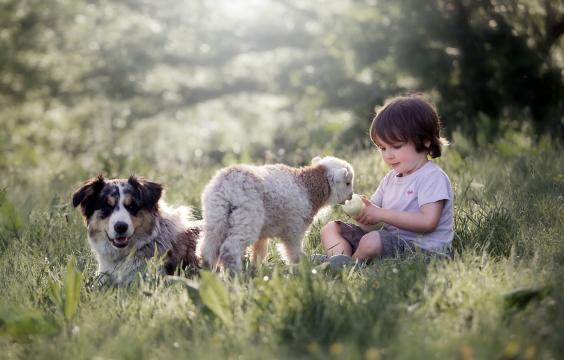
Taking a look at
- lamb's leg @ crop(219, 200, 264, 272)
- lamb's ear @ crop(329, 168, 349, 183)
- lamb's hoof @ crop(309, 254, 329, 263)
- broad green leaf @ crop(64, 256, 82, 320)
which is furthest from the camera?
lamb's ear @ crop(329, 168, 349, 183)

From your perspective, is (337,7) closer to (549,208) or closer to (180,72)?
(549,208)

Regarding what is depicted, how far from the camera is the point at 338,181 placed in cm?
518

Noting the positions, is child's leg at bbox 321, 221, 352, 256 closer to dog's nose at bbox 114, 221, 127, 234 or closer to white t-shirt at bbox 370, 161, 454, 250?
white t-shirt at bbox 370, 161, 454, 250

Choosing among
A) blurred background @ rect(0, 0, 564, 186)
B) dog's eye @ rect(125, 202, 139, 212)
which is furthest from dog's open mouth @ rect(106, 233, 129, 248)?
blurred background @ rect(0, 0, 564, 186)

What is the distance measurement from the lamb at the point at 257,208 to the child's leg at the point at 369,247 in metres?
0.48

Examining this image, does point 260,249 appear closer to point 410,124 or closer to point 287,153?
point 410,124

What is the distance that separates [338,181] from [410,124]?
950 mm

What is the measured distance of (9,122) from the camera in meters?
19.0

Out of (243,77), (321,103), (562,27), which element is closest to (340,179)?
(562,27)

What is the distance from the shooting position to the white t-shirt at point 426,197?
14.5 feet

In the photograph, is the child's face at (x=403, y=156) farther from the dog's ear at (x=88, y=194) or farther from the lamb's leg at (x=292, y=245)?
the dog's ear at (x=88, y=194)

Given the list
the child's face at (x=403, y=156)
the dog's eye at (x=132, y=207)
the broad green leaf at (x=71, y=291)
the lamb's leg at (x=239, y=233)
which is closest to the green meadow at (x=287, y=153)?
the broad green leaf at (x=71, y=291)

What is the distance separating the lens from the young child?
14.5 feet

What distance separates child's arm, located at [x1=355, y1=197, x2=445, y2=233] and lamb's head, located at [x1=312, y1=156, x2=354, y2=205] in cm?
67
